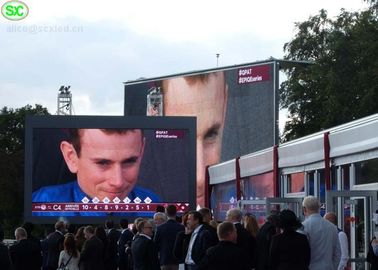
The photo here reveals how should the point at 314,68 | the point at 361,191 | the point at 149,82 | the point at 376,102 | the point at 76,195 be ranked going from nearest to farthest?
the point at 361,191 < the point at 76,195 < the point at 376,102 < the point at 314,68 < the point at 149,82

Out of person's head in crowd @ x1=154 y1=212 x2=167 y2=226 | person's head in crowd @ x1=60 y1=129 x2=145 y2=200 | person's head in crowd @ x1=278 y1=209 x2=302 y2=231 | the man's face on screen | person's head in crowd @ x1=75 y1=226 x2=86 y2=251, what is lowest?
person's head in crowd @ x1=75 y1=226 x2=86 y2=251

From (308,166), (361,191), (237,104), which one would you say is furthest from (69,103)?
(361,191)

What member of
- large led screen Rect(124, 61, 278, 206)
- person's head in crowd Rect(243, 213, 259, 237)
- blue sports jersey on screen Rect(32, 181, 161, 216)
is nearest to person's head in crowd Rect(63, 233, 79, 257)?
person's head in crowd Rect(243, 213, 259, 237)

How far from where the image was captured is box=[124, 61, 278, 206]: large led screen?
62.4 meters

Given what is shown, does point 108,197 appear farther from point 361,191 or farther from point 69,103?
point 69,103

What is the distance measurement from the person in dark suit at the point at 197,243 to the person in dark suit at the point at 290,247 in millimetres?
2603

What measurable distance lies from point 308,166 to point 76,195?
13412 mm

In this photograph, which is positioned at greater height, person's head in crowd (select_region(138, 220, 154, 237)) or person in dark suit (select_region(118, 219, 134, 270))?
person's head in crowd (select_region(138, 220, 154, 237))

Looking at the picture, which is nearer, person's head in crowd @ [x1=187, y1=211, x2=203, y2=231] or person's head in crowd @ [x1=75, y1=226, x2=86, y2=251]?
person's head in crowd @ [x1=187, y1=211, x2=203, y2=231]

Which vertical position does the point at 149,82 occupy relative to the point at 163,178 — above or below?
above

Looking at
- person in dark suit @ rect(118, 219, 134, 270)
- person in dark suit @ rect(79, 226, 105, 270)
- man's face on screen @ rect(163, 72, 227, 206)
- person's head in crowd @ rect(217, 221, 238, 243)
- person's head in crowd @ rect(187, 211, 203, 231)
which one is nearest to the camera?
person's head in crowd @ rect(217, 221, 238, 243)

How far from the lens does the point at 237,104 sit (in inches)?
2557

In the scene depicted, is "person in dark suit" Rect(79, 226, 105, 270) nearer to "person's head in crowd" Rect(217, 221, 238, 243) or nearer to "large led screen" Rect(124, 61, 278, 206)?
"person's head in crowd" Rect(217, 221, 238, 243)

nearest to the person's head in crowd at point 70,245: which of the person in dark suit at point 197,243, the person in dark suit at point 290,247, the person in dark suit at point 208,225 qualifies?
the person in dark suit at point 208,225
